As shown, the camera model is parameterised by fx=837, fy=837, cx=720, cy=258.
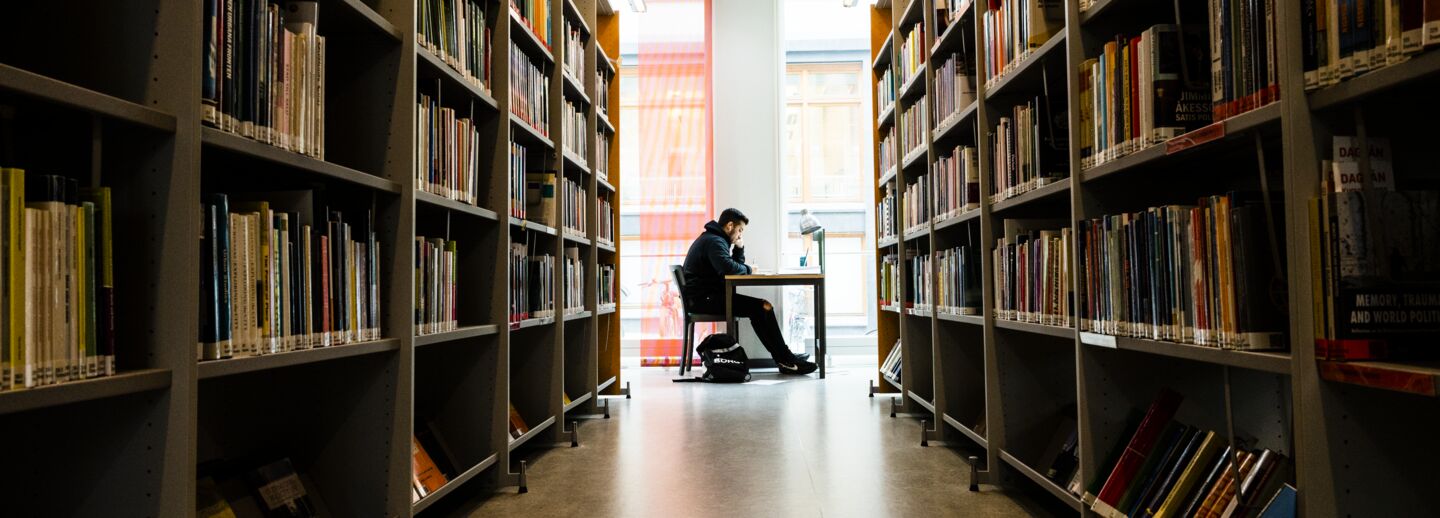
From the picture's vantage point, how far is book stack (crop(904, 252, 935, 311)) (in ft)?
11.6

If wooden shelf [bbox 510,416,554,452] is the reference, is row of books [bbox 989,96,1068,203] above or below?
above

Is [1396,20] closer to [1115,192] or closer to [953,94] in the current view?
[1115,192]

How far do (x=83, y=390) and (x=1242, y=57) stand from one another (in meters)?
1.81

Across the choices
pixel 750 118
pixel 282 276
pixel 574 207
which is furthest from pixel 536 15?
pixel 750 118

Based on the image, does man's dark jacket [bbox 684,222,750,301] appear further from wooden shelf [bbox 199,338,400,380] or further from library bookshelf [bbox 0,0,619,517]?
wooden shelf [bbox 199,338,400,380]

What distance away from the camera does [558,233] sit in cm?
348

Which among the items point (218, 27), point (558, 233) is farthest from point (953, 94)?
point (218, 27)

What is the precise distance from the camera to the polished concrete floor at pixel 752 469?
2416mm

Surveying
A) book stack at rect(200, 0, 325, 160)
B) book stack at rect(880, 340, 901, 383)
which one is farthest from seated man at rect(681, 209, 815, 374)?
book stack at rect(200, 0, 325, 160)

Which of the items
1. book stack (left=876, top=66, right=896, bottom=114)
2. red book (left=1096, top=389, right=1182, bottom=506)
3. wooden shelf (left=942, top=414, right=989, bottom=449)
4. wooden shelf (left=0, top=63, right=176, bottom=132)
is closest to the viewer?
wooden shelf (left=0, top=63, right=176, bottom=132)

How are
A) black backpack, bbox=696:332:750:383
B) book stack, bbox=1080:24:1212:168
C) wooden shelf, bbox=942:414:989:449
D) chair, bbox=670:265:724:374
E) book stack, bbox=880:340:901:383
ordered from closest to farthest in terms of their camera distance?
book stack, bbox=1080:24:1212:168
wooden shelf, bbox=942:414:989:449
book stack, bbox=880:340:901:383
black backpack, bbox=696:332:750:383
chair, bbox=670:265:724:374

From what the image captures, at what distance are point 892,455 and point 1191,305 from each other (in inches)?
67.8

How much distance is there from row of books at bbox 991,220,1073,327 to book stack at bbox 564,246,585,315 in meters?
1.86

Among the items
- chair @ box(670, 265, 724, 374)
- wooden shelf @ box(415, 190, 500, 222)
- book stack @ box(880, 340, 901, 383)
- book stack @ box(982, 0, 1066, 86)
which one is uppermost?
book stack @ box(982, 0, 1066, 86)
